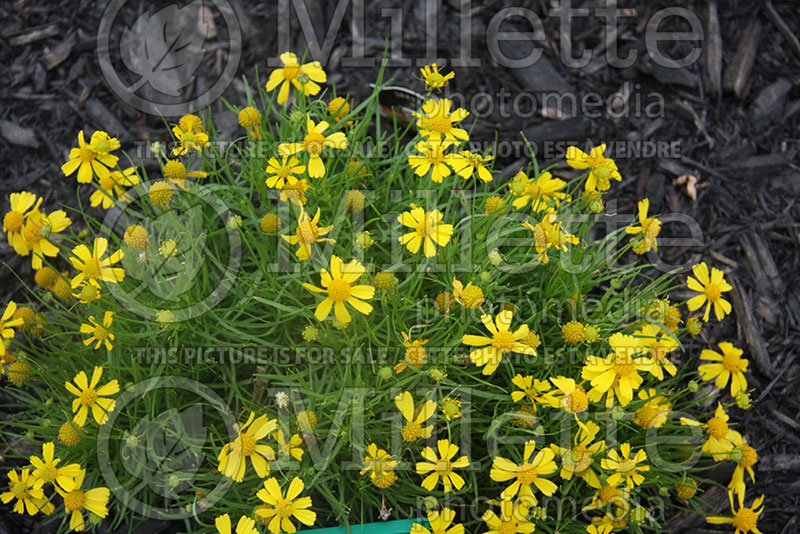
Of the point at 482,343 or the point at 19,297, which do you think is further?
the point at 19,297

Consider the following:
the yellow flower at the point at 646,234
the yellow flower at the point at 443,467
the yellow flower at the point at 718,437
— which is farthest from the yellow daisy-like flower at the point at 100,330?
the yellow flower at the point at 718,437

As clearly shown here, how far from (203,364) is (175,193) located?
0.62m

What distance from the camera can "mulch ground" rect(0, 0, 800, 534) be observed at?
9.78 ft

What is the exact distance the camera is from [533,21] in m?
3.36

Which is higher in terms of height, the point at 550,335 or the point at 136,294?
the point at 136,294

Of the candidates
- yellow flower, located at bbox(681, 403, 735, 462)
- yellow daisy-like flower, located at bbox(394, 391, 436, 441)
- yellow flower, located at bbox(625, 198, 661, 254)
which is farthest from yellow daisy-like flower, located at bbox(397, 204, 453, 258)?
yellow flower, located at bbox(681, 403, 735, 462)

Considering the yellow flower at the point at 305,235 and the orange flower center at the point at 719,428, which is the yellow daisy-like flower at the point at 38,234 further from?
the orange flower center at the point at 719,428

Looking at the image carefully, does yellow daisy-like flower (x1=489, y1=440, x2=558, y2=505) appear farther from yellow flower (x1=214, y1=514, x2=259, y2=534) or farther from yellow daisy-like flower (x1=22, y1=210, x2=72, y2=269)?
yellow daisy-like flower (x1=22, y1=210, x2=72, y2=269)

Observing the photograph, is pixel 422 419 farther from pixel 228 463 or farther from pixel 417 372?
pixel 228 463

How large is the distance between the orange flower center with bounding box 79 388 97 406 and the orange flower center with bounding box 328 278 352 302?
2.64 ft

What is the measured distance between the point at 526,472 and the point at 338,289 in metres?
0.79

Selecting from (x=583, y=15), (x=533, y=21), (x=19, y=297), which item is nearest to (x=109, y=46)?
(x=19, y=297)

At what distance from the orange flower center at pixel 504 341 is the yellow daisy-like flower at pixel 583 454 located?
0.32 m

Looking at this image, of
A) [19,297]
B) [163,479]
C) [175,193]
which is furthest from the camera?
[19,297]
